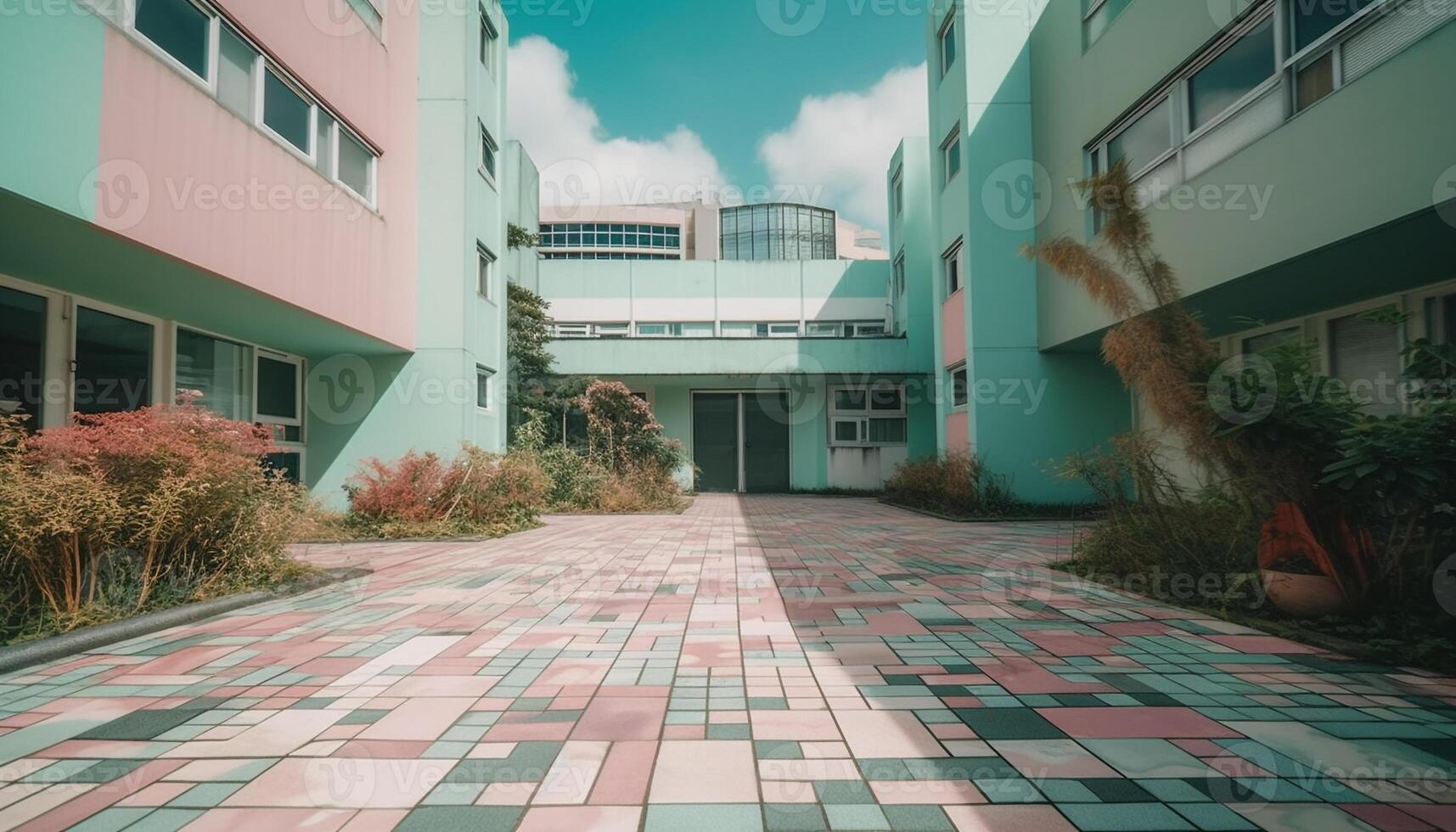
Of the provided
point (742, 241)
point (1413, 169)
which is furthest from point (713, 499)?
point (742, 241)

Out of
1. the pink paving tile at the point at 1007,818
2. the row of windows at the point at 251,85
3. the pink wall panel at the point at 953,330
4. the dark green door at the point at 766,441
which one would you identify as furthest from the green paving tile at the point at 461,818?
the dark green door at the point at 766,441

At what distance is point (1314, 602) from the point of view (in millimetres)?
3863

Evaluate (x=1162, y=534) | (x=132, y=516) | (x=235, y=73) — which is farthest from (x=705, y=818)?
(x=235, y=73)

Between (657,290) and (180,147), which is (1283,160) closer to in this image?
(180,147)

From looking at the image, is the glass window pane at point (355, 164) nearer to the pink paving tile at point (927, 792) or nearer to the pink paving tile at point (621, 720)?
the pink paving tile at point (621, 720)

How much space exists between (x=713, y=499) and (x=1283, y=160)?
475 inches

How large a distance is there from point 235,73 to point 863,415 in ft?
47.4

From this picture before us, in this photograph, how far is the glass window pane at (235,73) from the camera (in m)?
6.55

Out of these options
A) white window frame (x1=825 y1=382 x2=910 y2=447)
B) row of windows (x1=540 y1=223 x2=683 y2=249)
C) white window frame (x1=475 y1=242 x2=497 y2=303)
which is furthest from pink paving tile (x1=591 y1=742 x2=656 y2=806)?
row of windows (x1=540 y1=223 x2=683 y2=249)

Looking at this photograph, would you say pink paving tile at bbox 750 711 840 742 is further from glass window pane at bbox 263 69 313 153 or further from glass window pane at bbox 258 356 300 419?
glass window pane at bbox 258 356 300 419

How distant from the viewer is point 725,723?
8.32 ft

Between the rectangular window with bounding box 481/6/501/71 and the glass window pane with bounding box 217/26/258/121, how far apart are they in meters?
5.84

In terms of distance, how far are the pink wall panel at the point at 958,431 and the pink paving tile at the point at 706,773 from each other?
10.1m

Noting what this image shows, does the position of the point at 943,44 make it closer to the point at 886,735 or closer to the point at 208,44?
the point at 208,44
